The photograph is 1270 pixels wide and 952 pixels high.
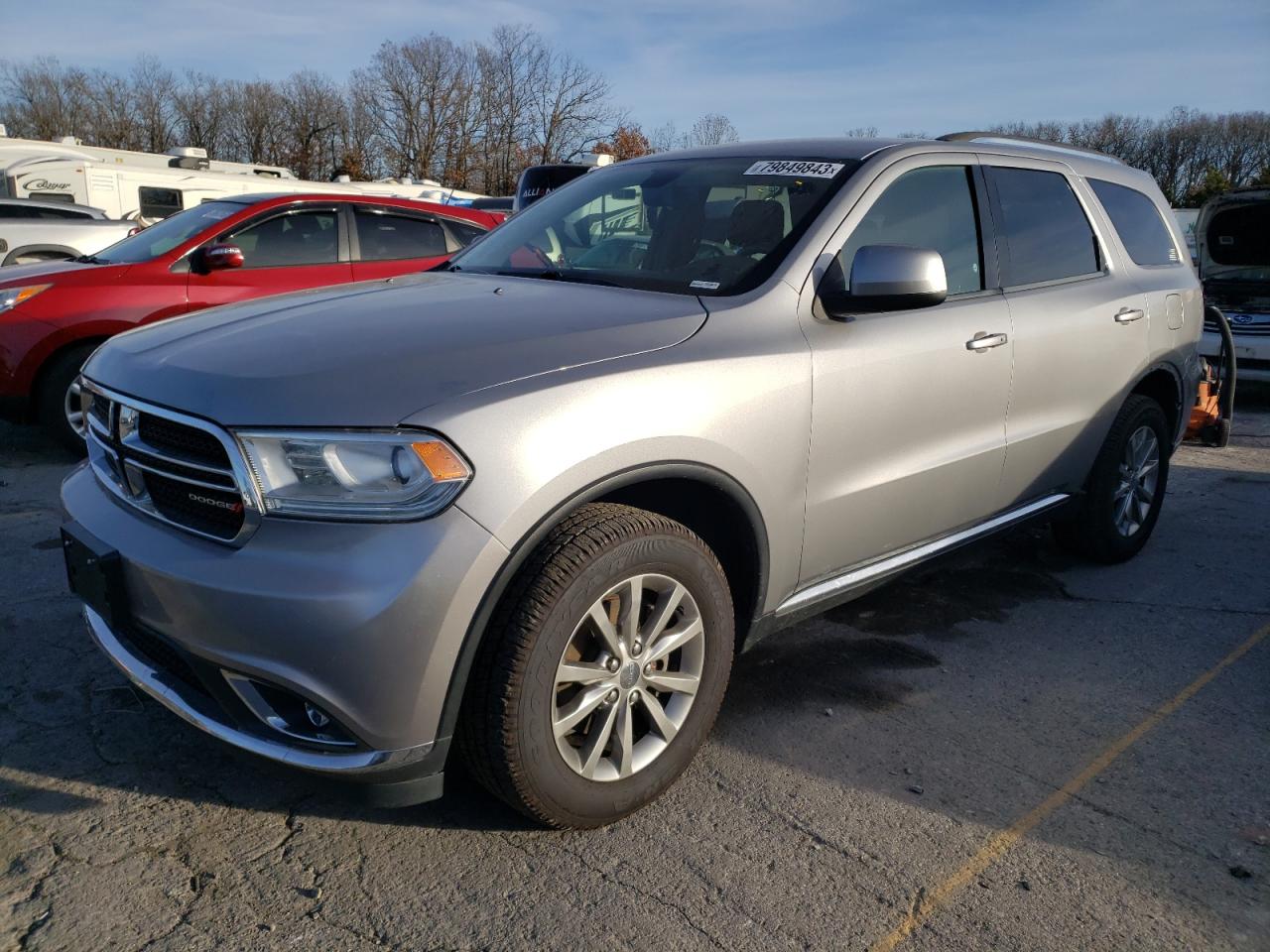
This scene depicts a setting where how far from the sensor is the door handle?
11.3ft

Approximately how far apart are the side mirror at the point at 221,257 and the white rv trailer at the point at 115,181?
9409 millimetres

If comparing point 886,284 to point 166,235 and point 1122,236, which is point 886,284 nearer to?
point 1122,236


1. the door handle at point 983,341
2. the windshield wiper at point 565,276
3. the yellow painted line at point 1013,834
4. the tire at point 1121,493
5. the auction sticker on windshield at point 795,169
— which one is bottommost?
the yellow painted line at point 1013,834

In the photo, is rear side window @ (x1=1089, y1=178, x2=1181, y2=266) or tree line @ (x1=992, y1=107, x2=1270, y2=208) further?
tree line @ (x1=992, y1=107, x2=1270, y2=208)

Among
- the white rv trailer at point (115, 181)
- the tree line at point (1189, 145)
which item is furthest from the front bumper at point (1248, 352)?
the tree line at point (1189, 145)

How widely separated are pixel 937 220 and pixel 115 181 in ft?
54.4

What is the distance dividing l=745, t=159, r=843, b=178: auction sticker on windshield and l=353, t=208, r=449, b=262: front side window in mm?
4767

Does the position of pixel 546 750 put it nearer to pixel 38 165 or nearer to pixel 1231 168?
pixel 38 165

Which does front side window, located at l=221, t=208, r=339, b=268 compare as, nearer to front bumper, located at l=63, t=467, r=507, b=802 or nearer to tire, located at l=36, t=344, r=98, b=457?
tire, located at l=36, t=344, r=98, b=457

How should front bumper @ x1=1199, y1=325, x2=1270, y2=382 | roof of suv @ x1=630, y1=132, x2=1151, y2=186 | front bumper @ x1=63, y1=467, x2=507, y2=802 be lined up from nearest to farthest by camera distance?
front bumper @ x1=63, y1=467, x2=507, y2=802
roof of suv @ x1=630, y1=132, x2=1151, y2=186
front bumper @ x1=1199, y1=325, x2=1270, y2=382

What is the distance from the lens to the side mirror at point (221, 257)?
657 cm

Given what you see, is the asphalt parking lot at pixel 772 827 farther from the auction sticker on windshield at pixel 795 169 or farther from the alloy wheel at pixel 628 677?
the auction sticker on windshield at pixel 795 169

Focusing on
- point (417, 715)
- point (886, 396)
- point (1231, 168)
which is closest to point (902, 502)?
point (886, 396)

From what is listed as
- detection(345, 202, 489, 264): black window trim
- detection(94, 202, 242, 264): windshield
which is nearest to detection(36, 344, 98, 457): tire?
detection(94, 202, 242, 264): windshield
